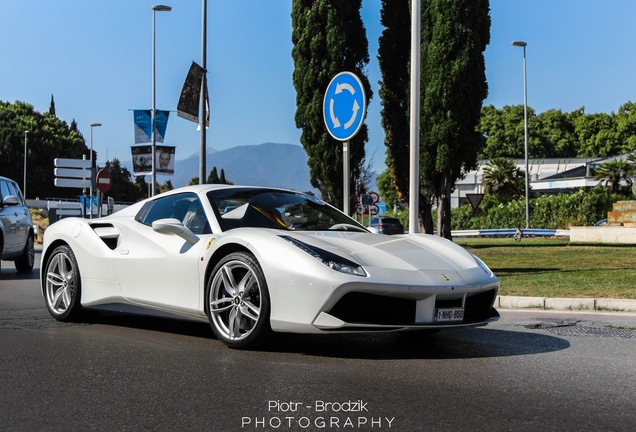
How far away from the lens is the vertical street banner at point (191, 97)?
1606 centimetres

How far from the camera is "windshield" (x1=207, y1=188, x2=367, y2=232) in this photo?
20.9ft

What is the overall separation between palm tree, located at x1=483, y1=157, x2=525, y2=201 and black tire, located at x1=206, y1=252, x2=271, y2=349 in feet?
197

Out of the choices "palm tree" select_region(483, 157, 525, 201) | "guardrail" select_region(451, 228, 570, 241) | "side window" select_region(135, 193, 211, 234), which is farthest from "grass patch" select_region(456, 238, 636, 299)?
"palm tree" select_region(483, 157, 525, 201)

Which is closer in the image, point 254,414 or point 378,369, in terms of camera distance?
point 254,414

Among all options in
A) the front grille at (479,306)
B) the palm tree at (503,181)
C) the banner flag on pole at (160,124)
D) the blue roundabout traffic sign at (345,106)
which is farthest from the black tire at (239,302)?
the palm tree at (503,181)

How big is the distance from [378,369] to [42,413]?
6.79 feet

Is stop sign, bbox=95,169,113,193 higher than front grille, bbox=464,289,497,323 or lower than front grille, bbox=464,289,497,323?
higher

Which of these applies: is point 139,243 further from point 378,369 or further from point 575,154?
point 575,154

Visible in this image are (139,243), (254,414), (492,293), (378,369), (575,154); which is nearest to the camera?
(254,414)

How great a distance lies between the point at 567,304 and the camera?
9602mm

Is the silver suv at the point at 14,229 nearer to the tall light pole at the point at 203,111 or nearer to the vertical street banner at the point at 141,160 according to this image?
the tall light pole at the point at 203,111

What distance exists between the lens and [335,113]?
34.8 feet

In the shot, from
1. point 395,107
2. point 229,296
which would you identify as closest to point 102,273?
point 229,296

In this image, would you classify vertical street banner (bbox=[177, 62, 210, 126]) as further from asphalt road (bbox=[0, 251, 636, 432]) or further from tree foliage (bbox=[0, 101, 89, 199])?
tree foliage (bbox=[0, 101, 89, 199])
